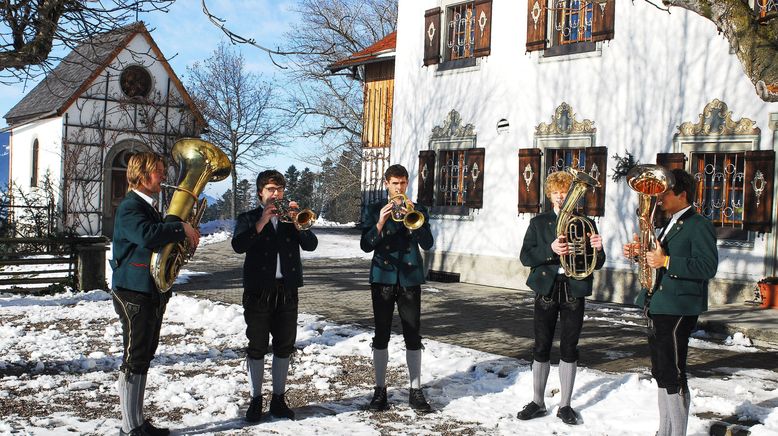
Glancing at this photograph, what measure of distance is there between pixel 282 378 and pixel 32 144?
94.1ft

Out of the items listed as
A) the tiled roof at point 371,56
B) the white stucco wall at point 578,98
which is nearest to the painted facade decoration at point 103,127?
the tiled roof at point 371,56

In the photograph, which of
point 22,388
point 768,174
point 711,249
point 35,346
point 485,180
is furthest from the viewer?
point 485,180

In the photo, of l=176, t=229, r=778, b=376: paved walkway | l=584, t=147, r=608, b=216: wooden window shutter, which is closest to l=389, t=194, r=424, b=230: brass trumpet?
l=176, t=229, r=778, b=376: paved walkway

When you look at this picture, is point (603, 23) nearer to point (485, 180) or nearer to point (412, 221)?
point (485, 180)

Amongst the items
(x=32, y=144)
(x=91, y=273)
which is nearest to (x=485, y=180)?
(x=91, y=273)

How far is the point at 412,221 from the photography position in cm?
609

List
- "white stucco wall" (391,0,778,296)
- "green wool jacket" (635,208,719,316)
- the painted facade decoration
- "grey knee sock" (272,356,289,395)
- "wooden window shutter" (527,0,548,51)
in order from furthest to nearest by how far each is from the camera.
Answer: the painted facade decoration, "wooden window shutter" (527,0,548,51), "white stucco wall" (391,0,778,296), "grey knee sock" (272,356,289,395), "green wool jacket" (635,208,719,316)

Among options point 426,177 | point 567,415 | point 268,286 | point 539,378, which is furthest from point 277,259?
point 426,177

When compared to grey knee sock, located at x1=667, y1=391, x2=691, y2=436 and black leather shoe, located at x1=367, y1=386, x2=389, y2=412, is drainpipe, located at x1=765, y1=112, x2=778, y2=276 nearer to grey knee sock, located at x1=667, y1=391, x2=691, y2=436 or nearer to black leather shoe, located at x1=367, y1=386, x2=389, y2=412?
grey knee sock, located at x1=667, y1=391, x2=691, y2=436

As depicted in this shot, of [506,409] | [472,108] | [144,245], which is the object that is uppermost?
[472,108]

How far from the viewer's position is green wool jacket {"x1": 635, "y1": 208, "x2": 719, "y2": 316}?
4.95 m

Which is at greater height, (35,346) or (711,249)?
(711,249)

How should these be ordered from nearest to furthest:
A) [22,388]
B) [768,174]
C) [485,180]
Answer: [22,388]
[768,174]
[485,180]

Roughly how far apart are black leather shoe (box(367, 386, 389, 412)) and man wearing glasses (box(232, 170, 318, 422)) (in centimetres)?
69
